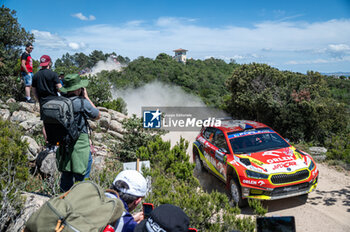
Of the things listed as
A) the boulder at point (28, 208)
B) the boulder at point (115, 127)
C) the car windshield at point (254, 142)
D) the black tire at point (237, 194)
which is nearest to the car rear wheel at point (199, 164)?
the car windshield at point (254, 142)

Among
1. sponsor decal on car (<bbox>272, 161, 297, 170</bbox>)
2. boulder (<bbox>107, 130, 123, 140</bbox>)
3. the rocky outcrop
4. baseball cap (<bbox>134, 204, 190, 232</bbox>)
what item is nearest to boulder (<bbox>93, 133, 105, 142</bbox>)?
the rocky outcrop

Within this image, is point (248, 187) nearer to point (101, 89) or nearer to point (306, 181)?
point (306, 181)

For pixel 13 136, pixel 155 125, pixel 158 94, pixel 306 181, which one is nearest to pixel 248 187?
pixel 306 181

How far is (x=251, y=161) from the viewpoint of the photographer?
555cm

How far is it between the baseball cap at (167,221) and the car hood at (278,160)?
377cm

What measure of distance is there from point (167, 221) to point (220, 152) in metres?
4.62

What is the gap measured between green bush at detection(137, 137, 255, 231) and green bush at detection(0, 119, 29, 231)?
159 cm

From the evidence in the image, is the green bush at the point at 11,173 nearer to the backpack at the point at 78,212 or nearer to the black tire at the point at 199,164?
the backpack at the point at 78,212

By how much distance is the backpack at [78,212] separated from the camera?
182cm

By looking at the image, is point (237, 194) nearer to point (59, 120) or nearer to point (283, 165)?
point (283, 165)

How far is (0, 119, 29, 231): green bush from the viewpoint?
2.88 meters

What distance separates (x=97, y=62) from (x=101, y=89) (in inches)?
1907

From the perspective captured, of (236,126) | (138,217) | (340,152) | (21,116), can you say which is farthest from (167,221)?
(340,152)

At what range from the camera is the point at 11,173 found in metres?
3.79
